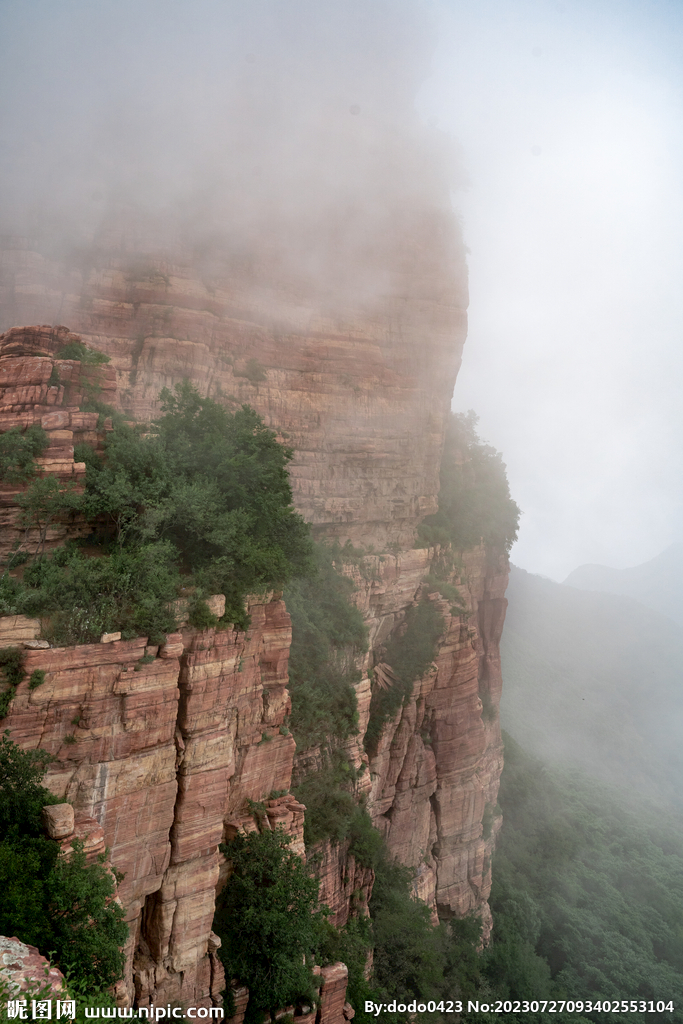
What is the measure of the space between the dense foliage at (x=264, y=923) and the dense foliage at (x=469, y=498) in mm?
20222

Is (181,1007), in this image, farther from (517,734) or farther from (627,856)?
(517,734)

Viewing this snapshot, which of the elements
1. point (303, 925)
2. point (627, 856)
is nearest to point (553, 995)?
point (627, 856)

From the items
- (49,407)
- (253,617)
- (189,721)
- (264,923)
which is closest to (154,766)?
(189,721)

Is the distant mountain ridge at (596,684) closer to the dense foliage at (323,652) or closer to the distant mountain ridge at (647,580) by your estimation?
the distant mountain ridge at (647,580)

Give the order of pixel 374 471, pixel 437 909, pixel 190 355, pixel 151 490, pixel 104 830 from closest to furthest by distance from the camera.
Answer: pixel 104 830 → pixel 151 490 → pixel 190 355 → pixel 374 471 → pixel 437 909

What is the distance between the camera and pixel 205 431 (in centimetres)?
1619

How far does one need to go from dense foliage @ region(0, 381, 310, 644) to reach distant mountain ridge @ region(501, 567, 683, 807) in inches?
2570

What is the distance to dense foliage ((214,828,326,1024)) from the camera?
14.2 m

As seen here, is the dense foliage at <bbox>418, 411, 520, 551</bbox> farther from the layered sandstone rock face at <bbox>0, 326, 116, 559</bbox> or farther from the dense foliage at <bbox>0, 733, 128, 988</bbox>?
the dense foliage at <bbox>0, 733, 128, 988</bbox>

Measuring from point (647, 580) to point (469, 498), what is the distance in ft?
519

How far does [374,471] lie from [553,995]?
32.6m

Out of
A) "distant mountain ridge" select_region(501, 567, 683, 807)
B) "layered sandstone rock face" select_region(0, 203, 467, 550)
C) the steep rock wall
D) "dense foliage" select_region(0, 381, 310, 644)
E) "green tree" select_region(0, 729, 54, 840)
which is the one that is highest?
"layered sandstone rock face" select_region(0, 203, 467, 550)

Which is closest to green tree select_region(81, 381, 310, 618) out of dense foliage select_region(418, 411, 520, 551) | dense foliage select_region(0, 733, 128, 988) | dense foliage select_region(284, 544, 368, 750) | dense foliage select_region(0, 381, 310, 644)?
dense foliage select_region(0, 381, 310, 644)

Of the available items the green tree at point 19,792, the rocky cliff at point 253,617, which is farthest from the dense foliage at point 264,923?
the green tree at point 19,792
